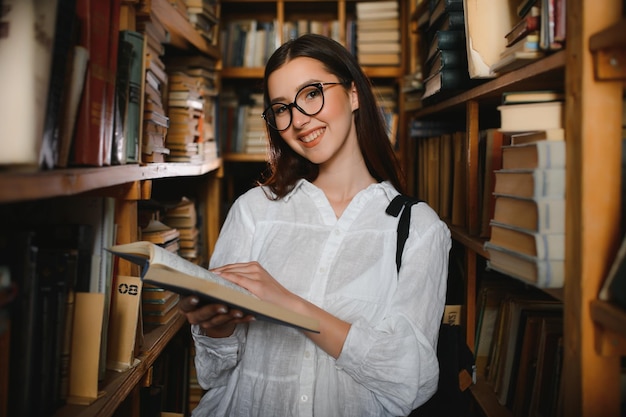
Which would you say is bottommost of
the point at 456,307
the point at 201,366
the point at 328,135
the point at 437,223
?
the point at 201,366

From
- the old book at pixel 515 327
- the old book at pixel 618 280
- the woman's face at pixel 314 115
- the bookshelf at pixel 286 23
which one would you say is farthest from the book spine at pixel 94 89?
the bookshelf at pixel 286 23

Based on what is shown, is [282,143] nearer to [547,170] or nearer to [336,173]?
[336,173]

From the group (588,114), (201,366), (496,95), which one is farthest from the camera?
(496,95)

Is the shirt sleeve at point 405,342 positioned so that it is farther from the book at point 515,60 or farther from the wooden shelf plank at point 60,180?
the wooden shelf plank at point 60,180

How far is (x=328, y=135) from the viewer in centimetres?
150

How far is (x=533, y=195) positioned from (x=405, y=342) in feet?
1.58

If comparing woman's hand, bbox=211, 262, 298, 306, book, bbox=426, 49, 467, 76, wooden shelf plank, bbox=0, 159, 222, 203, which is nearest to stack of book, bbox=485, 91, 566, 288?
woman's hand, bbox=211, 262, 298, 306

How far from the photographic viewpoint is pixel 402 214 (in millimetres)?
1435

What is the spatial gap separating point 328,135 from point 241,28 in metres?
1.99

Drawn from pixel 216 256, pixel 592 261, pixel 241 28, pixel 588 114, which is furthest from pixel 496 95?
pixel 241 28

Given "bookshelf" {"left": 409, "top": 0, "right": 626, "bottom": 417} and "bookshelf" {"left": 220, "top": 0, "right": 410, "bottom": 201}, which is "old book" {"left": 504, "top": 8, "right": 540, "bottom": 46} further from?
"bookshelf" {"left": 220, "top": 0, "right": 410, "bottom": 201}

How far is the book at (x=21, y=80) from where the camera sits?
0.74 metres

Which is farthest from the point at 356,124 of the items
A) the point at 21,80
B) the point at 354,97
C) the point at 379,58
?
the point at 379,58

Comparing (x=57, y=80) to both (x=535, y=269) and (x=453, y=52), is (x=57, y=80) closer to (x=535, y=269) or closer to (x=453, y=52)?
(x=535, y=269)
